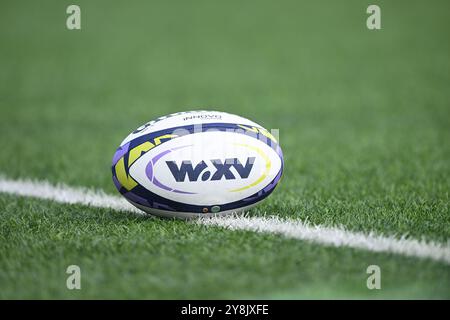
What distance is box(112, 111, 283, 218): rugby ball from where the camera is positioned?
3.80 m

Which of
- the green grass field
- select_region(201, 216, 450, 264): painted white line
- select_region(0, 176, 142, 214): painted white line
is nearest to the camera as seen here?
the green grass field

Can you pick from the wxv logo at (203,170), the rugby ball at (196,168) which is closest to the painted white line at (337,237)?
the rugby ball at (196,168)

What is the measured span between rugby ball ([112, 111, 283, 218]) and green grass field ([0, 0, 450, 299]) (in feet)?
0.51

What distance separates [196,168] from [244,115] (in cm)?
474

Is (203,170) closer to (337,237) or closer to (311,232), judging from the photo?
(311,232)

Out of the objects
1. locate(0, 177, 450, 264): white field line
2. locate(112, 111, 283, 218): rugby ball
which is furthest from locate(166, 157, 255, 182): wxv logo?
locate(0, 177, 450, 264): white field line

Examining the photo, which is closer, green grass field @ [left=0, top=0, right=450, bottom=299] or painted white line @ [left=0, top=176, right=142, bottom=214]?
green grass field @ [left=0, top=0, right=450, bottom=299]

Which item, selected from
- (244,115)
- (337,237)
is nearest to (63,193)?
(337,237)

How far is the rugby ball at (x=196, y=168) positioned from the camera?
380 centimetres

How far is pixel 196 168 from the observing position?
12.4 ft

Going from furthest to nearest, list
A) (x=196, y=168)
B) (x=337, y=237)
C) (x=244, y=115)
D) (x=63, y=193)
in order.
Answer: (x=244, y=115), (x=63, y=193), (x=196, y=168), (x=337, y=237)

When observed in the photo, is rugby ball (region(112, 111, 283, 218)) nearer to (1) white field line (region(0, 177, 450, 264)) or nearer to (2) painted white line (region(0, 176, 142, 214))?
(1) white field line (region(0, 177, 450, 264))

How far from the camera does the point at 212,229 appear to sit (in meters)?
3.73
